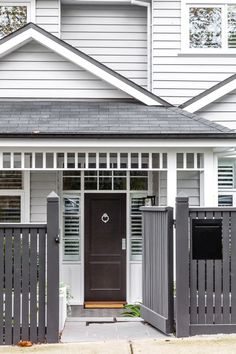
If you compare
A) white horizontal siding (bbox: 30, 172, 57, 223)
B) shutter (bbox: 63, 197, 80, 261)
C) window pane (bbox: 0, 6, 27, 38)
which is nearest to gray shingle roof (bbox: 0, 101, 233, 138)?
white horizontal siding (bbox: 30, 172, 57, 223)

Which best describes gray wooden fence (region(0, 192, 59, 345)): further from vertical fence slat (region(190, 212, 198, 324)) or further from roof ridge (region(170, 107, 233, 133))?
roof ridge (region(170, 107, 233, 133))

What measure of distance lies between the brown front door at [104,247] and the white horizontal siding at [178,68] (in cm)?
261

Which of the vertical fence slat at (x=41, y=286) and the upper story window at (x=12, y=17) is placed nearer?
the vertical fence slat at (x=41, y=286)

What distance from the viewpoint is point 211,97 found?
11.9 meters

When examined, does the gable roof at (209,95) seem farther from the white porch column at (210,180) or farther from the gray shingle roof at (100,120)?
the white porch column at (210,180)

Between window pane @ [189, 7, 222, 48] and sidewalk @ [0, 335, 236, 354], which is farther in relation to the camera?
window pane @ [189, 7, 222, 48]

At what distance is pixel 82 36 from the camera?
13586 mm

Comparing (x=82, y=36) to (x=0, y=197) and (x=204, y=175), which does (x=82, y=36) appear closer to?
(x=0, y=197)

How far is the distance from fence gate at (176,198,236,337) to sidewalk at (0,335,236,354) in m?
0.20

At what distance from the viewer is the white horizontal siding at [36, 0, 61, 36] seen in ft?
43.3

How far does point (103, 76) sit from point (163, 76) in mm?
1790

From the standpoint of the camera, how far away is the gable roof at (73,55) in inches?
458

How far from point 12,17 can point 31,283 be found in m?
8.41

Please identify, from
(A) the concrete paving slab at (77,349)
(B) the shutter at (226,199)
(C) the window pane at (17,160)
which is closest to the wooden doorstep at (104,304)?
(B) the shutter at (226,199)
